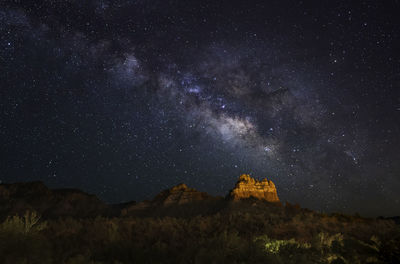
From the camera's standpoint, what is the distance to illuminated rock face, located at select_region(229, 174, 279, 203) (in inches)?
2520

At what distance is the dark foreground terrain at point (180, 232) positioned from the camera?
17.6m

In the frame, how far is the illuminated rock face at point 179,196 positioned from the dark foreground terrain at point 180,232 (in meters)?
0.23

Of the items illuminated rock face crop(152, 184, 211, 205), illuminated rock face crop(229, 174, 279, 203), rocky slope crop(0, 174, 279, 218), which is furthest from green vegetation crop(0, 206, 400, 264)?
illuminated rock face crop(152, 184, 211, 205)

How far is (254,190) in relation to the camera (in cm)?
6562

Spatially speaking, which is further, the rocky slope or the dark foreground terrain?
the rocky slope

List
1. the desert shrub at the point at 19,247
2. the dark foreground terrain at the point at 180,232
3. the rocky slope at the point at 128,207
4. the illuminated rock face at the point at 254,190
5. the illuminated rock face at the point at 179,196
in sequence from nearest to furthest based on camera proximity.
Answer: the desert shrub at the point at 19,247 < the dark foreground terrain at the point at 180,232 < the rocky slope at the point at 128,207 < the illuminated rock face at the point at 254,190 < the illuminated rock face at the point at 179,196

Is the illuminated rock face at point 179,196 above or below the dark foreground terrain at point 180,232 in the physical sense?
above

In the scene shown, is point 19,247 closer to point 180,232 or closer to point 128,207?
point 180,232

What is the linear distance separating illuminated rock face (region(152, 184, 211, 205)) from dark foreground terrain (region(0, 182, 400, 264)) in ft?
0.76

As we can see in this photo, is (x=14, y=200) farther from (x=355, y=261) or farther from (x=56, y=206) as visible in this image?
(x=355, y=261)

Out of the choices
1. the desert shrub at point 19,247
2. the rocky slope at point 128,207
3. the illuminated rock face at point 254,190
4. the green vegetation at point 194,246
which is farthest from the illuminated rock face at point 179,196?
the desert shrub at point 19,247

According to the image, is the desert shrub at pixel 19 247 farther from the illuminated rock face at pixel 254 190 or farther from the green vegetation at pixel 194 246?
the illuminated rock face at pixel 254 190

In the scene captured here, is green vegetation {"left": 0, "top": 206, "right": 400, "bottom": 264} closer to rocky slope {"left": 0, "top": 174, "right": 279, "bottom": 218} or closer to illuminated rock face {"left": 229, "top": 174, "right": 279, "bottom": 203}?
rocky slope {"left": 0, "top": 174, "right": 279, "bottom": 218}

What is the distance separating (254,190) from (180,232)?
32.3m
